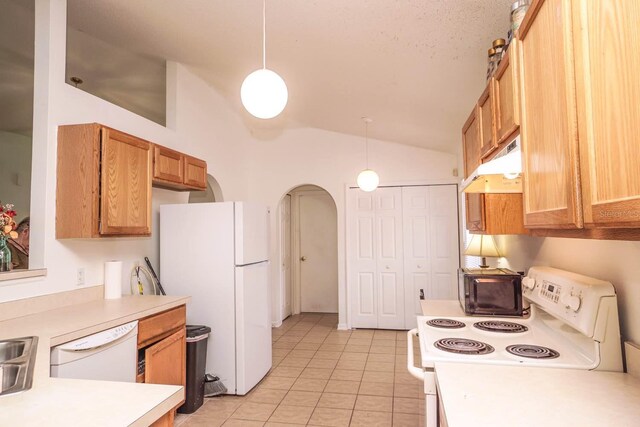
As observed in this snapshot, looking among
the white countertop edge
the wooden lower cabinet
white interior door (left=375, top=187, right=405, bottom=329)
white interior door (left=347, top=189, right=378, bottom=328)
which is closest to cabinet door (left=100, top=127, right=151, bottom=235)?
the wooden lower cabinet

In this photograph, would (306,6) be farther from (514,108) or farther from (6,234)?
(6,234)

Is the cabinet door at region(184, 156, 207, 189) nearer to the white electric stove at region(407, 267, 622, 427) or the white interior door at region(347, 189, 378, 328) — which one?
the white interior door at region(347, 189, 378, 328)

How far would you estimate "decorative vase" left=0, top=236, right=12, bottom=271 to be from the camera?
2209 millimetres

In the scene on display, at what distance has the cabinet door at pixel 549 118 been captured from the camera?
0.94m

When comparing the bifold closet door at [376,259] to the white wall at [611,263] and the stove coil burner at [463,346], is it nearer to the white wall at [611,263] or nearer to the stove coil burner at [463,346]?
the white wall at [611,263]

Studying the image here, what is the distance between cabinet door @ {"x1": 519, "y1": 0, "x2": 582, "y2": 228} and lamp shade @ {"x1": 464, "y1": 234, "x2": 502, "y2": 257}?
5.78 feet

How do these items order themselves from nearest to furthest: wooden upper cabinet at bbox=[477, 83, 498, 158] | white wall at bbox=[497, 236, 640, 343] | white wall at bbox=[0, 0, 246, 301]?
white wall at bbox=[497, 236, 640, 343]
wooden upper cabinet at bbox=[477, 83, 498, 158]
white wall at bbox=[0, 0, 246, 301]

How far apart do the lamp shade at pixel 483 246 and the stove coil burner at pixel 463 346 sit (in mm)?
1393

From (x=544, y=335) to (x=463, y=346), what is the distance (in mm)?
501

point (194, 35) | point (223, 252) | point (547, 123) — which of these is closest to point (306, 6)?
point (194, 35)

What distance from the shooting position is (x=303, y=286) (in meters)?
6.73

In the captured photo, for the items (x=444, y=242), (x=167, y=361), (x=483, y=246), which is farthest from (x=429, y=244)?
(x=167, y=361)

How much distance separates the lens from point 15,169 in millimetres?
5285

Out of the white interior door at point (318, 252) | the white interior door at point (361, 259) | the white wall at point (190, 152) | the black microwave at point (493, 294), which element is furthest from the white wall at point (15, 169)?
the black microwave at point (493, 294)
